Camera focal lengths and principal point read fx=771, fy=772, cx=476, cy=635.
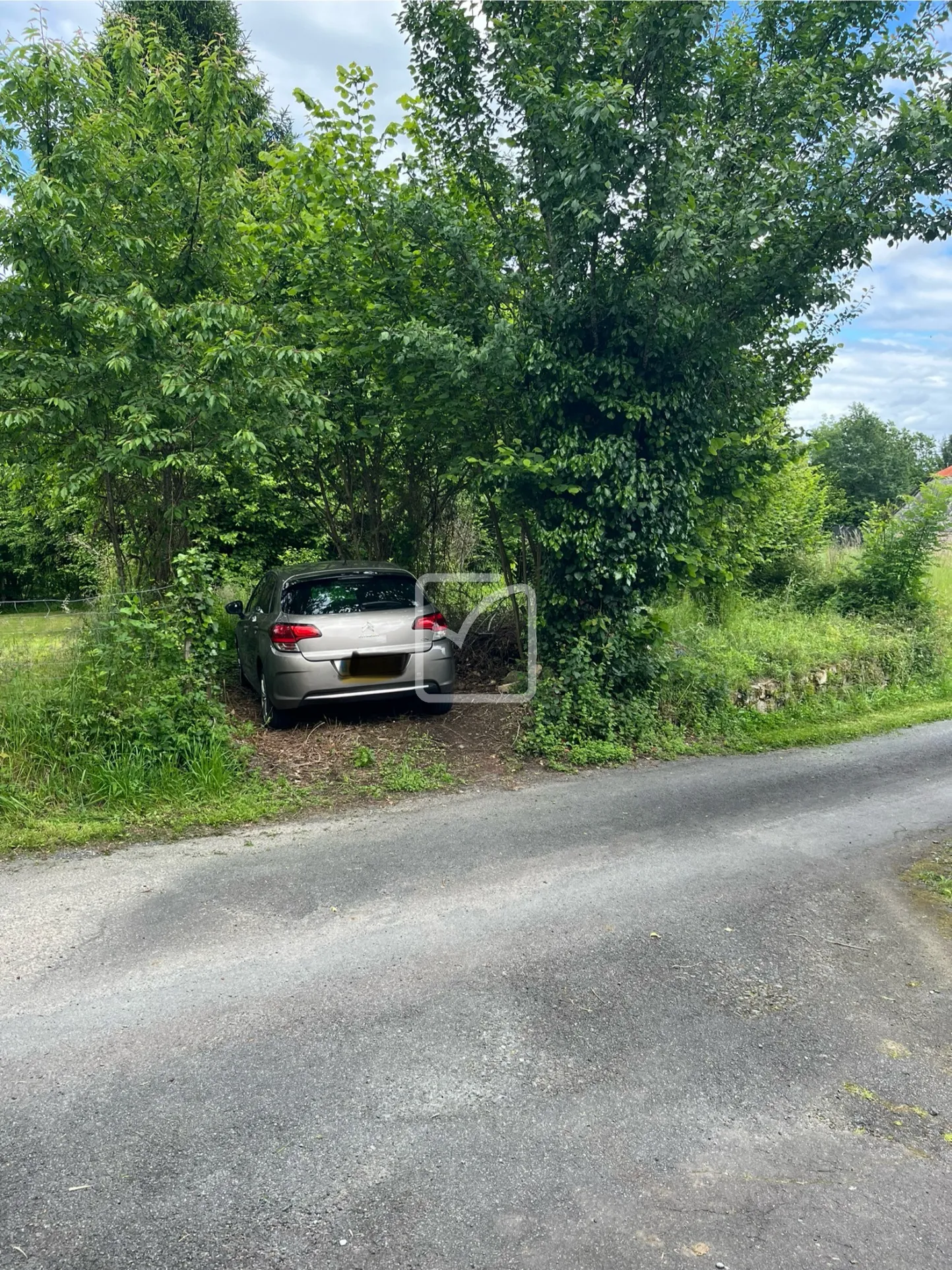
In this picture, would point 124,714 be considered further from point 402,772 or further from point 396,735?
point 396,735

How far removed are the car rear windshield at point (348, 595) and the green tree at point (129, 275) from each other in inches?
54.7

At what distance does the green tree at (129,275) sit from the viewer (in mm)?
6512

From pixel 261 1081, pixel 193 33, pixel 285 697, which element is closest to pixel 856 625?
pixel 285 697

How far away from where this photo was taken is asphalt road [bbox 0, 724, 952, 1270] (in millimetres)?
2221

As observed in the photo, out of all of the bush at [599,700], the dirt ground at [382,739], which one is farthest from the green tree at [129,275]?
the bush at [599,700]

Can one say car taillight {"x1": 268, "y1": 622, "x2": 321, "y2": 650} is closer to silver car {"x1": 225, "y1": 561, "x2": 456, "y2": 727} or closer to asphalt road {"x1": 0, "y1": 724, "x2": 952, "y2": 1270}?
silver car {"x1": 225, "y1": 561, "x2": 456, "y2": 727}

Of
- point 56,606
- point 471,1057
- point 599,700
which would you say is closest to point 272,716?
point 56,606

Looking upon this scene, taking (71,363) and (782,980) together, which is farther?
(71,363)

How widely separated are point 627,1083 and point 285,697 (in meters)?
5.04

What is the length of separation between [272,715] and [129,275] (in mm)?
4272

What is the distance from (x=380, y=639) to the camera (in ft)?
Answer: 24.0

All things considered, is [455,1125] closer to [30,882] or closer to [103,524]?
[30,882]

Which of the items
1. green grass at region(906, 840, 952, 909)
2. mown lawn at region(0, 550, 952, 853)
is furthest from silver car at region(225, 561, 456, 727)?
green grass at region(906, 840, 952, 909)

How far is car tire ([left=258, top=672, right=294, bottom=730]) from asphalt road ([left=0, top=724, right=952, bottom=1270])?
2271mm
